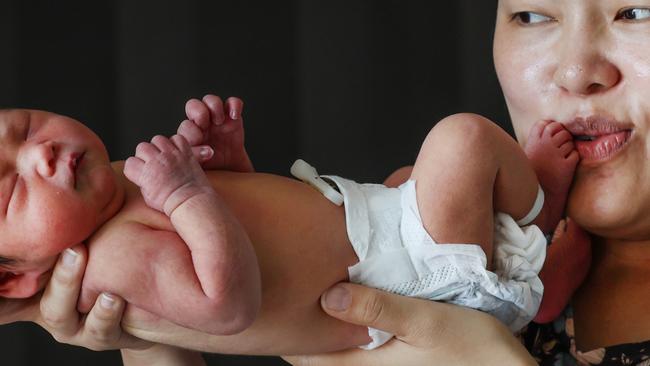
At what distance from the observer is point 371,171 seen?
7.73 feet

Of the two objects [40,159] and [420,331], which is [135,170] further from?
[420,331]

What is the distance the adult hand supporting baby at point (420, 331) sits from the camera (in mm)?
1210

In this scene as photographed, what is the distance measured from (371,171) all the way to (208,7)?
56 centimetres

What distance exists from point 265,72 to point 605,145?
100 cm

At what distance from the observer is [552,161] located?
4.64 ft

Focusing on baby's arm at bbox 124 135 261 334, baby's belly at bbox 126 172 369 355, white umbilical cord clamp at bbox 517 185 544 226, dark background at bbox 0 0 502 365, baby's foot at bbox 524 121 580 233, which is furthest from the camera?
dark background at bbox 0 0 502 365

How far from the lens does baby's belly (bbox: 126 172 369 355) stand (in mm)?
1194

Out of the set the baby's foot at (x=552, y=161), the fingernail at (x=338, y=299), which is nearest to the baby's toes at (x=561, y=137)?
the baby's foot at (x=552, y=161)

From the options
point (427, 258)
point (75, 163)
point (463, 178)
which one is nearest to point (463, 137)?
point (463, 178)

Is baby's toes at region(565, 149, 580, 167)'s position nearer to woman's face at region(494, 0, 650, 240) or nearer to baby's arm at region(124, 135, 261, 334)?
woman's face at region(494, 0, 650, 240)

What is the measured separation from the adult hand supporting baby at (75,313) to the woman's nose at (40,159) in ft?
0.34

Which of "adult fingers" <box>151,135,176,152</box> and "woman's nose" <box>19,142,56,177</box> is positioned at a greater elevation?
"adult fingers" <box>151,135,176,152</box>

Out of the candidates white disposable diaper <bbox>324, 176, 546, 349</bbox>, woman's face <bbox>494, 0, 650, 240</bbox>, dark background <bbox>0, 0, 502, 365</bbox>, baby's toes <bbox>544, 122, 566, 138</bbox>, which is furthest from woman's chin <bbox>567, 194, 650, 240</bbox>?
dark background <bbox>0, 0, 502, 365</bbox>

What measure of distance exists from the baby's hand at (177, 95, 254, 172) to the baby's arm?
5.9 inches
